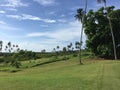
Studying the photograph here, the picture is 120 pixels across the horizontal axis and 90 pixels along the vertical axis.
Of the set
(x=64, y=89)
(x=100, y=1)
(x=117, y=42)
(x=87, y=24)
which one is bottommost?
(x=64, y=89)

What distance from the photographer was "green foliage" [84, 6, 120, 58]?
6938 cm

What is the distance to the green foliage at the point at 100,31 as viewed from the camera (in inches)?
2731

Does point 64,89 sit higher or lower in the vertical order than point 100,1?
lower

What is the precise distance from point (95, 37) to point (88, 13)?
785 centimetres

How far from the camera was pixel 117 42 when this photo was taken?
237ft

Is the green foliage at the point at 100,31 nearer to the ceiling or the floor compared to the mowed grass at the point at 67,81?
nearer to the ceiling

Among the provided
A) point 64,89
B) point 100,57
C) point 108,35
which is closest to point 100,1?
point 108,35

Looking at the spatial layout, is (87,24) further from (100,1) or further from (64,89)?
(64,89)

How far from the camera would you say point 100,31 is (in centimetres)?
7050

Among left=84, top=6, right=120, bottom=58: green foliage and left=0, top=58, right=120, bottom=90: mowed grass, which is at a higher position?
left=84, top=6, right=120, bottom=58: green foliage

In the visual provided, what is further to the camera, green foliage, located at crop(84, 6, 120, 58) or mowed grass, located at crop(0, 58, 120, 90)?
green foliage, located at crop(84, 6, 120, 58)

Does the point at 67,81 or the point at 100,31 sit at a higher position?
the point at 100,31

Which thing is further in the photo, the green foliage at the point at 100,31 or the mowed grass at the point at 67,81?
the green foliage at the point at 100,31

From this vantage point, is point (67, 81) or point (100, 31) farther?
point (100, 31)
